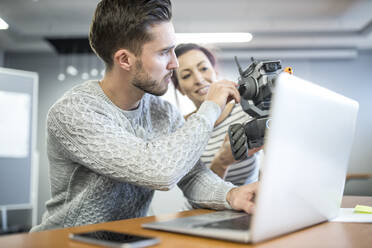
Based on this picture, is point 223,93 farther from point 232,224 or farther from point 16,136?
point 16,136

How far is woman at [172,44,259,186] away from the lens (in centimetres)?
169

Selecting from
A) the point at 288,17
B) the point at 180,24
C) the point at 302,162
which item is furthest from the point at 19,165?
the point at 302,162

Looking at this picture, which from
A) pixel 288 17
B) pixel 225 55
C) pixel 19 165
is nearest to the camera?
pixel 19 165

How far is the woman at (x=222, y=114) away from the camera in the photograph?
5.56 ft

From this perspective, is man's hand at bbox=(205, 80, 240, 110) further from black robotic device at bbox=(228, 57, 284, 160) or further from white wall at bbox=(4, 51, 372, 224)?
white wall at bbox=(4, 51, 372, 224)

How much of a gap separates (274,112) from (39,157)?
20.5ft

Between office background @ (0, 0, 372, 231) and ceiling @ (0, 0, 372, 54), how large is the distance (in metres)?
0.01

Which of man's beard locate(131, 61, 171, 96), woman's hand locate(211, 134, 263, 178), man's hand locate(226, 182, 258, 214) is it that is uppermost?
man's beard locate(131, 61, 171, 96)

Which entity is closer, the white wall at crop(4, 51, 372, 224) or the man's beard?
the man's beard

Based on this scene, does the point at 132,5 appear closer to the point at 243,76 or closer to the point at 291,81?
the point at 243,76

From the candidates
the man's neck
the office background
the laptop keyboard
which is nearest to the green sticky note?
the laptop keyboard

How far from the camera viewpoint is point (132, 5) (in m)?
1.18

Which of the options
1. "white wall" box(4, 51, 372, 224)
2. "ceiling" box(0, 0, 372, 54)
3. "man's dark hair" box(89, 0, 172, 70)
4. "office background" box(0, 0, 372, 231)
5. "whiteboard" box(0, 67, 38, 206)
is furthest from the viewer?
"white wall" box(4, 51, 372, 224)

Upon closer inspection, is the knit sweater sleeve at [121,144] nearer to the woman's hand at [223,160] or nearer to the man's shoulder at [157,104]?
the man's shoulder at [157,104]
